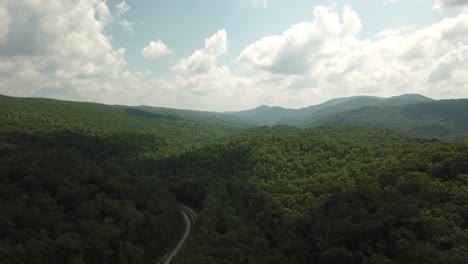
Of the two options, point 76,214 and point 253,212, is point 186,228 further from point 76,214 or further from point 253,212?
point 76,214

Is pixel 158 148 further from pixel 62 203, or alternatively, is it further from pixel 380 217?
pixel 380 217

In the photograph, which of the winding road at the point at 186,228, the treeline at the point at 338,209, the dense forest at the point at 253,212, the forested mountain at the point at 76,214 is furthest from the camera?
the winding road at the point at 186,228

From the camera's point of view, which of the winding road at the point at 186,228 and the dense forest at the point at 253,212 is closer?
the dense forest at the point at 253,212

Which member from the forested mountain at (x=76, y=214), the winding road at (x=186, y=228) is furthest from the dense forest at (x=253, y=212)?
the winding road at (x=186, y=228)

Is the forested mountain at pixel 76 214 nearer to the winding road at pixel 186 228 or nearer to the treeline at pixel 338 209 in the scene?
→ the winding road at pixel 186 228

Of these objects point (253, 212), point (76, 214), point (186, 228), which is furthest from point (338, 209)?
point (76, 214)

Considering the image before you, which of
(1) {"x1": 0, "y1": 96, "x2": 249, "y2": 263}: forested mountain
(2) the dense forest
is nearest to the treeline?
(2) the dense forest

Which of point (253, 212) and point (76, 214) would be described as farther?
point (253, 212)
